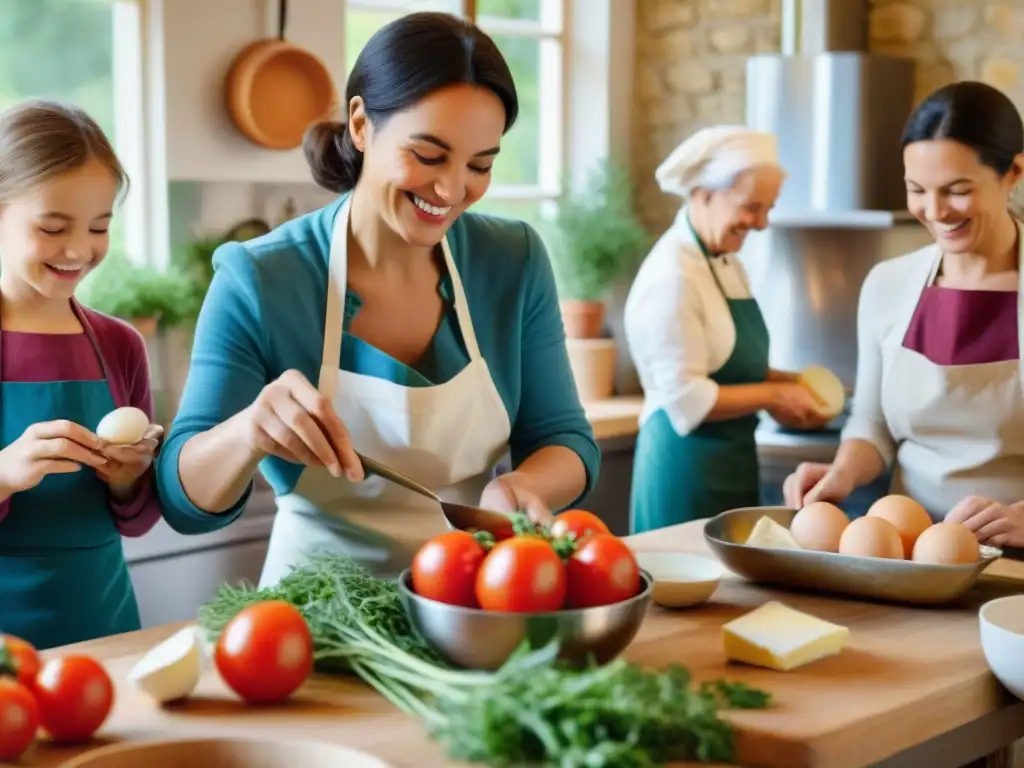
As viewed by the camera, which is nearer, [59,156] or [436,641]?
[436,641]

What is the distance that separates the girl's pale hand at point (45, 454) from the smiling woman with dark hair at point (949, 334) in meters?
1.18

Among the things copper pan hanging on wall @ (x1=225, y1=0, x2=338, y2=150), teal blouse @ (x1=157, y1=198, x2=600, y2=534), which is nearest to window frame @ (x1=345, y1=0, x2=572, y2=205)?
copper pan hanging on wall @ (x1=225, y1=0, x2=338, y2=150)

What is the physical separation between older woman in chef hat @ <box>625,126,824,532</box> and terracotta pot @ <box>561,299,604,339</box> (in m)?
1.28

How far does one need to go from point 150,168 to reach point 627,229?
1785 mm

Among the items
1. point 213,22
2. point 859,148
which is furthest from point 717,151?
point 213,22

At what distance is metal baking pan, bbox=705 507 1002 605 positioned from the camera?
1896 millimetres

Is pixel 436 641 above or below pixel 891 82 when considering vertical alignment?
below

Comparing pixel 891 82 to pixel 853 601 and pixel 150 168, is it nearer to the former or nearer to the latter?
pixel 150 168

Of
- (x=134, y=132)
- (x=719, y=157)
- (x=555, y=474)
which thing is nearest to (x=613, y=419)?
(x=719, y=157)

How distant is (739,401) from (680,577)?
1.51 m

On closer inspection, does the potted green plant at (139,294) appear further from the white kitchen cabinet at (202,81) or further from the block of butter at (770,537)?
the block of butter at (770,537)

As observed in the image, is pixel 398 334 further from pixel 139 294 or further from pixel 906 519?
pixel 139 294

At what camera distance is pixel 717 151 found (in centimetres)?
349

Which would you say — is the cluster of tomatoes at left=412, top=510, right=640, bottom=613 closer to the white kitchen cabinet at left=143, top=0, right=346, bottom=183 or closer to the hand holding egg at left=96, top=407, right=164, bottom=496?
the hand holding egg at left=96, top=407, right=164, bottom=496
